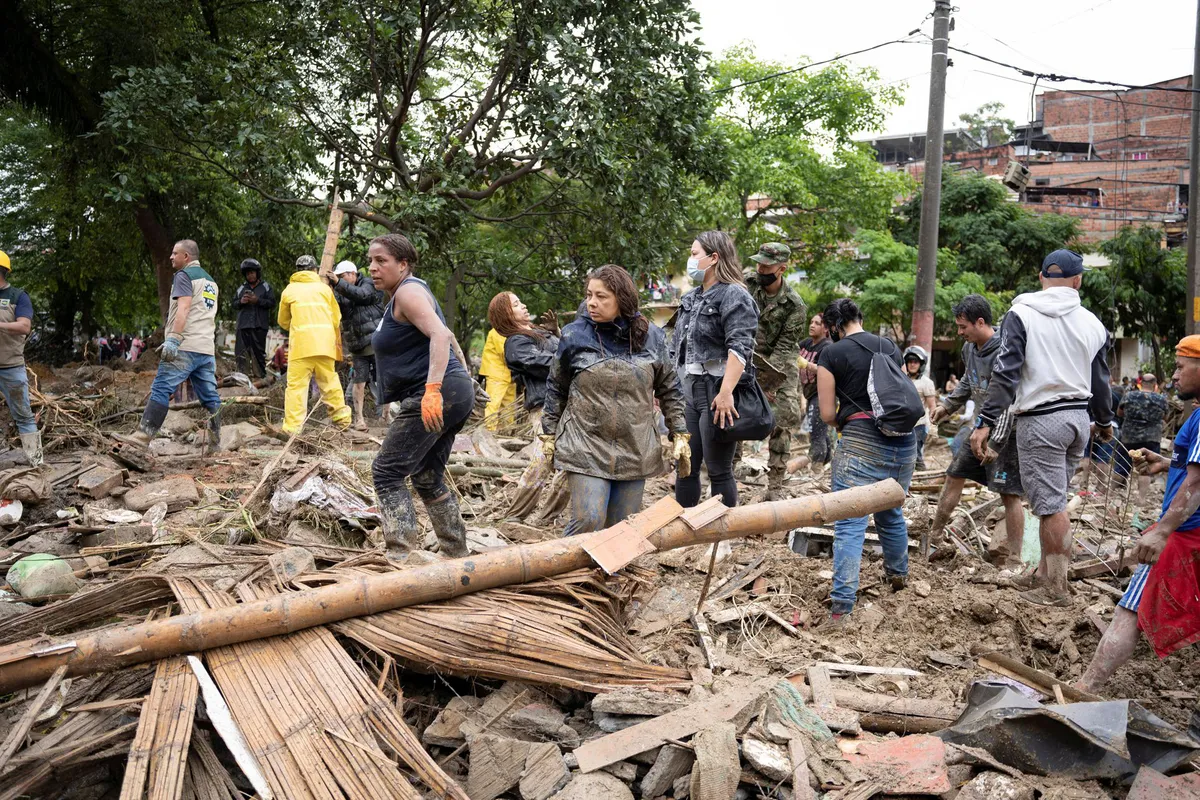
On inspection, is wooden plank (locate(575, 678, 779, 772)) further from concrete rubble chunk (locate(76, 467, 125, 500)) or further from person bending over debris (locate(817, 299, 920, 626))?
concrete rubble chunk (locate(76, 467, 125, 500))

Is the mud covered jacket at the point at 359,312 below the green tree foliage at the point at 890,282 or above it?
below

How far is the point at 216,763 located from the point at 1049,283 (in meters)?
4.93

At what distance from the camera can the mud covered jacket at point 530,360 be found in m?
7.58

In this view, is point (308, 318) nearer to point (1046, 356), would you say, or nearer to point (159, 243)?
point (1046, 356)

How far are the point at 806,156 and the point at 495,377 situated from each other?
19738 mm

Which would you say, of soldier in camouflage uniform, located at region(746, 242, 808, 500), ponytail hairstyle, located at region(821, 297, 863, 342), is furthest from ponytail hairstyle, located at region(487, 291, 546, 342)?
ponytail hairstyle, located at region(821, 297, 863, 342)

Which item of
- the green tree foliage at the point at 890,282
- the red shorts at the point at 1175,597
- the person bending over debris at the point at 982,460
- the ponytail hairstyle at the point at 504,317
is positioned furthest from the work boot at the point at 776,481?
the green tree foliage at the point at 890,282

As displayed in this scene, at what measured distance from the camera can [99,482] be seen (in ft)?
22.0

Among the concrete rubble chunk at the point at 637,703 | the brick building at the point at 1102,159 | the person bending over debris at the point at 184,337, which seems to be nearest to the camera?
the concrete rubble chunk at the point at 637,703

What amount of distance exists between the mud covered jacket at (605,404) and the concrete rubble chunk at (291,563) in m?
1.27

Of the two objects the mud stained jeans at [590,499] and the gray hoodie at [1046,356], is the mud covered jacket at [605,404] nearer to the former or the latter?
the mud stained jeans at [590,499]

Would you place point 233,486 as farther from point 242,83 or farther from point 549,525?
point 242,83

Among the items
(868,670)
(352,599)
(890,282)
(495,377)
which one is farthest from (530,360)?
(890,282)

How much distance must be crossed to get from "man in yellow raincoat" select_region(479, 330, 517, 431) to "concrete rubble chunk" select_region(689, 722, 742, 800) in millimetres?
5447
